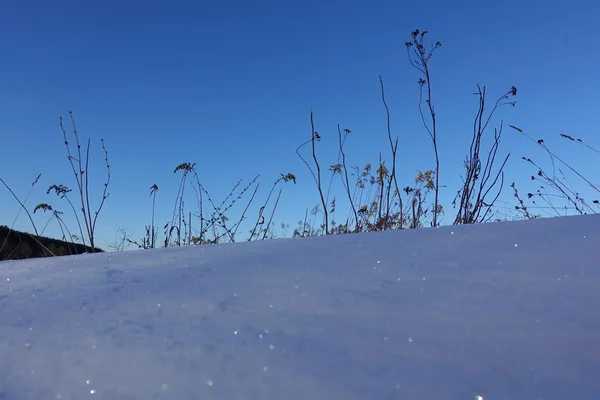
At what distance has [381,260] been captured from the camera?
0.61 m

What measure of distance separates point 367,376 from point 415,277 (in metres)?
0.20

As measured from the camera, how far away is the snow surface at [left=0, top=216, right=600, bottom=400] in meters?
0.35

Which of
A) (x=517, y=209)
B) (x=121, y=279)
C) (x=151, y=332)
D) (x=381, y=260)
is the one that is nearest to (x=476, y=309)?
(x=381, y=260)

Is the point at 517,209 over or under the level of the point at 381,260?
over

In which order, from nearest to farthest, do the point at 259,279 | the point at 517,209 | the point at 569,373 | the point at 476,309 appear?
the point at 569,373, the point at 476,309, the point at 259,279, the point at 517,209

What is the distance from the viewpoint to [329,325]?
435 mm

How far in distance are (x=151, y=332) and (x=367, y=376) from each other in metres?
0.21

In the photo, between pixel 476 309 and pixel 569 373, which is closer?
pixel 569 373

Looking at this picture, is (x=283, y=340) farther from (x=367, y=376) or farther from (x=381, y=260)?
(x=381, y=260)

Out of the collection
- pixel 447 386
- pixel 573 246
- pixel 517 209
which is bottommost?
pixel 447 386

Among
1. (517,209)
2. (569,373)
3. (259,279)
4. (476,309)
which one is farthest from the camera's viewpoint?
(517,209)

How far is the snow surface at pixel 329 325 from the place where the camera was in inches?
13.7

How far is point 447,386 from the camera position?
33cm

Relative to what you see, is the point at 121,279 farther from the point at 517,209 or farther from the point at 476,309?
the point at 517,209
